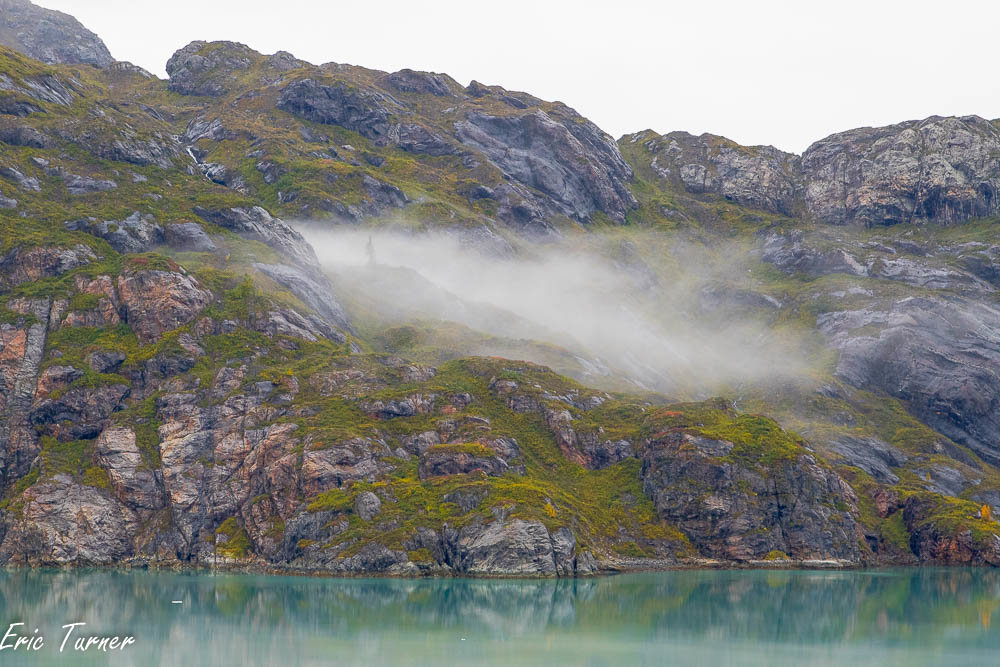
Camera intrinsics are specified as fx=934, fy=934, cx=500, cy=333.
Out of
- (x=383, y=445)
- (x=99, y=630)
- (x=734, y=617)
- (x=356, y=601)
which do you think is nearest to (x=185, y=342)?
(x=383, y=445)

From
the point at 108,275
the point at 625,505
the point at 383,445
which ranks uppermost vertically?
the point at 108,275

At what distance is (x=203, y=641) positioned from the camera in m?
83.9

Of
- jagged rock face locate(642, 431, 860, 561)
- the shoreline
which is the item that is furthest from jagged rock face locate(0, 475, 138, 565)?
jagged rock face locate(642, 431, 860, 561)

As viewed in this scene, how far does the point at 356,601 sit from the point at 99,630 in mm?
30891

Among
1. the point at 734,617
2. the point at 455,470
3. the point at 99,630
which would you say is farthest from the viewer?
the point at 455,470

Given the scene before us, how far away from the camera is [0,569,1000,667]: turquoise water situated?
3127 inches

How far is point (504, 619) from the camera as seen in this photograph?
97.9 m

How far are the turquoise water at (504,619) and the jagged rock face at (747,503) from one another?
22005 mm

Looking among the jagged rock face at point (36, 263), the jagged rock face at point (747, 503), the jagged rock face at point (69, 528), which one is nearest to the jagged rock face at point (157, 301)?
the jagged rock face at point (36, 263)

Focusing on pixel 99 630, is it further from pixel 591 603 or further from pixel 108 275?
pixel 108 275

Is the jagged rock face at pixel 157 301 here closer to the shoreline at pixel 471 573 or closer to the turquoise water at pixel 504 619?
the shoreline at pixel 471 573

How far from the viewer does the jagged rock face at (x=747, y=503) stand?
162 m

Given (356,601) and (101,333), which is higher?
(101,333)

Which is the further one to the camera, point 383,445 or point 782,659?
point 383,445
